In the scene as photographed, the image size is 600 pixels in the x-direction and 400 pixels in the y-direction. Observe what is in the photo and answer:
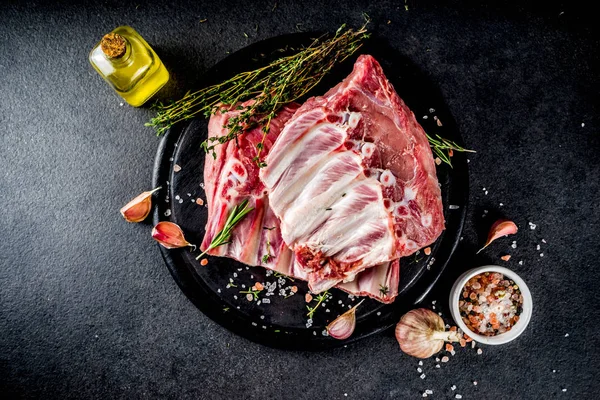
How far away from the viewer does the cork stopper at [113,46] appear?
8.07 ft

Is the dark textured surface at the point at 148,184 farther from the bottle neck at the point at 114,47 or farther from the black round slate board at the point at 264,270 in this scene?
the bottle neck at the point at 114,47

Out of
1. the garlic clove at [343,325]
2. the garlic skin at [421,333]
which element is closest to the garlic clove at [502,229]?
the garlic skin at [421,333]

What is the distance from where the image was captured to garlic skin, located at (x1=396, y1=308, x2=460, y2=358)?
2761 millimetres

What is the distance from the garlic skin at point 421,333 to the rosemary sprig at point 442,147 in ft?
2.65

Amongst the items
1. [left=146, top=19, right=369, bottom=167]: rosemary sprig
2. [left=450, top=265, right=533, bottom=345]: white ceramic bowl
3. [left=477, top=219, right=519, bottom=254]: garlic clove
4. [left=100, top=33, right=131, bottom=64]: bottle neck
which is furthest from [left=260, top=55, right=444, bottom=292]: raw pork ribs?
[left=100, top=33, right=131, bottom=64]: bottle neck

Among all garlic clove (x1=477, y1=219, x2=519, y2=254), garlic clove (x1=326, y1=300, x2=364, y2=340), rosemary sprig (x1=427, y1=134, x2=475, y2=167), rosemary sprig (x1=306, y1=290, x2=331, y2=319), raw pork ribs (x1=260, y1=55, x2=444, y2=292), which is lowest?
garlic clove (x1=477, y1=219, x2=519, y2=254)

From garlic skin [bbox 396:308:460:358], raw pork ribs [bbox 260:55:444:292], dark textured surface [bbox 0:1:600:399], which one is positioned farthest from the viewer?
dark textured surface [bbox 0:1:600:399]

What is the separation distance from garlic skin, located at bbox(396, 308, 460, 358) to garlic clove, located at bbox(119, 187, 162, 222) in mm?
1441

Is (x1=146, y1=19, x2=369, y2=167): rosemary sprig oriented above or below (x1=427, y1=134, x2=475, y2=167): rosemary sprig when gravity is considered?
above

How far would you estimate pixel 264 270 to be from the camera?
2713 millimetres

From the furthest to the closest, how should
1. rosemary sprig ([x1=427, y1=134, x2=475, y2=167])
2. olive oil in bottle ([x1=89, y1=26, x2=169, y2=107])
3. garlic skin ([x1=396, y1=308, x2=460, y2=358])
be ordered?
garlic skin ([x1=396, y1=308, x2=460, y2=358])
rosemary sprig ([x1=427, y1=134, x2=475, y2=167])
olive oil in bottle ([x1=89, y1=26, x2=169, y2=107])

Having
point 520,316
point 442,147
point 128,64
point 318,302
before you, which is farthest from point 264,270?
point 520,316

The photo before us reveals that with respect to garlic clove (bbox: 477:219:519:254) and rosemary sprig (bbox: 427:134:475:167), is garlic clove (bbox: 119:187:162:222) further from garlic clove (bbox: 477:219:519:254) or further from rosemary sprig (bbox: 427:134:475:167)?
garlic clove (bbox: 477:219:519:254)

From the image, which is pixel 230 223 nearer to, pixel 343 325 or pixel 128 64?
pixel 343 325
